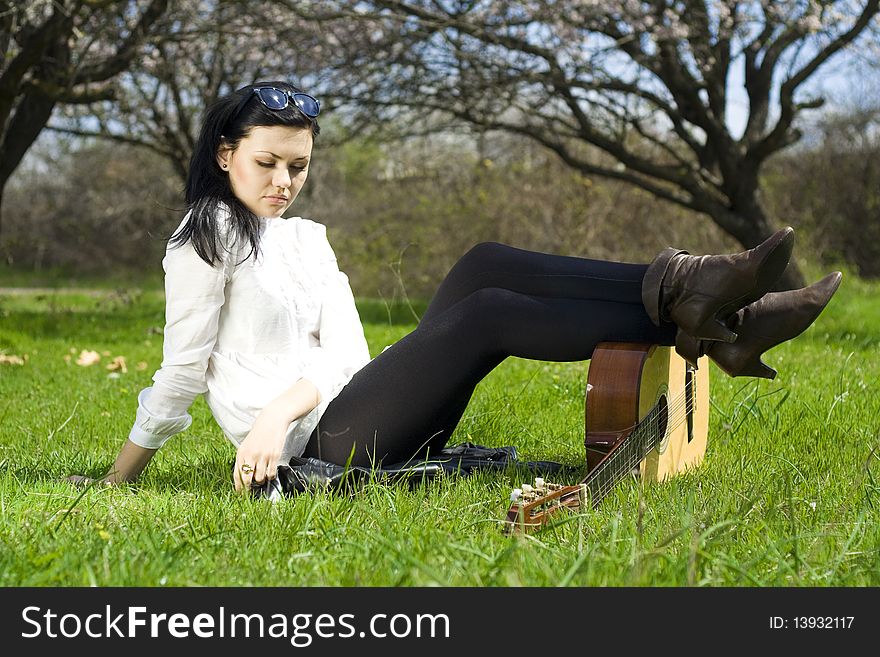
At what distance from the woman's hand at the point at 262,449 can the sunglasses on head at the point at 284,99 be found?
2.52 ft

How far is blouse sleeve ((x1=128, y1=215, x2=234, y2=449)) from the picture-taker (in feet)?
8.34

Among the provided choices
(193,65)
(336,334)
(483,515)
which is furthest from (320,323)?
(193,65)

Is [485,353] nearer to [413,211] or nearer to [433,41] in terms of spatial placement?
[433,41]

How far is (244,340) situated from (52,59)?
5653mm

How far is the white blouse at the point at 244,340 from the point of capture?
256cm

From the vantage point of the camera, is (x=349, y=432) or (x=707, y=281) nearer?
(x=707, y=281)

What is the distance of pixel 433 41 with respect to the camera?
27.5 feet

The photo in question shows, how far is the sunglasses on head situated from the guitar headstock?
1.15 meters

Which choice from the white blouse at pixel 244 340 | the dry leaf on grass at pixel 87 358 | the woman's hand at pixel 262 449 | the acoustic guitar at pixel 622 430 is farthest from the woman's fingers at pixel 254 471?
the dry leaf on grass at pixel 87 358

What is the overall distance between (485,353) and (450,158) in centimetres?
1052

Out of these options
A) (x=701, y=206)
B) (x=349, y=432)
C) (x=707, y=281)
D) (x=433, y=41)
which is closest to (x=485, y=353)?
(x=349, y=432)

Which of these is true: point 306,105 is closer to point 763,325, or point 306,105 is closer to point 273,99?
point 273,99

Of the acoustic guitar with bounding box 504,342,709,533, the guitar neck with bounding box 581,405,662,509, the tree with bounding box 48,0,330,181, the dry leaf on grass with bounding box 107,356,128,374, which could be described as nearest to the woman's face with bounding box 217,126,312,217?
the acoustic guitar with bounding box 504,342,709,533

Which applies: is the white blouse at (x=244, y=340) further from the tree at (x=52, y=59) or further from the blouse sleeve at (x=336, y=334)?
the tree at (x=52, y=59)
